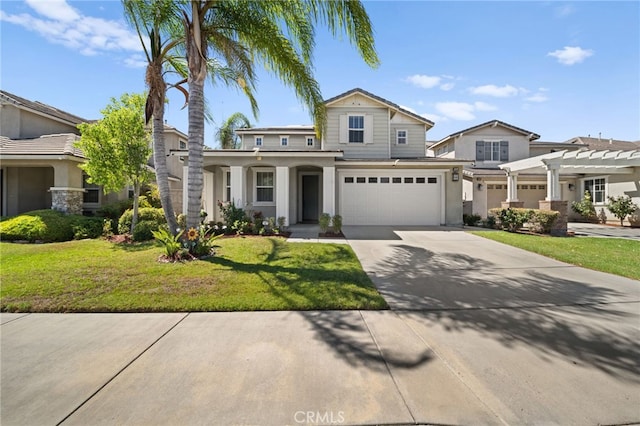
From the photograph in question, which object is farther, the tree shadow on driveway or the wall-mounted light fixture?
the wall-mounted light fixture

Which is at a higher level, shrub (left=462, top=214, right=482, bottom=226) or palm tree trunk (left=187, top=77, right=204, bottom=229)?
palm tree trunk (left=187, top=77, right=204, bottom=229)

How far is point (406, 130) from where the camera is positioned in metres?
16.0

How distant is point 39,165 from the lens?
11969 mm

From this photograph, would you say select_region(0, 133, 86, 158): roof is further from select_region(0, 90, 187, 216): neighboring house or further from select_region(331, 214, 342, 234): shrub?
select_region(331, 214, 342, 234): shrub

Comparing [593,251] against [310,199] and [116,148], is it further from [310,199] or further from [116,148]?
[116,148]

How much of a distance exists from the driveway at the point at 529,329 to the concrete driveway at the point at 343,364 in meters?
0.02

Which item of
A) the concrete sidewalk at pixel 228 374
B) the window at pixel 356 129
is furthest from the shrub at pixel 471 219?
the concrete sidewalk at pixel 228 374

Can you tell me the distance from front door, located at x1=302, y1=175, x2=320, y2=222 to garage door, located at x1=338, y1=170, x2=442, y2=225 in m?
2.71

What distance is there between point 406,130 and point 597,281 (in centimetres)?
1215

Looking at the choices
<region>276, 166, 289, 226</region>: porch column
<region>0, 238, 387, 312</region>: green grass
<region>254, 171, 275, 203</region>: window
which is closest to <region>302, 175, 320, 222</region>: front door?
<region>254, 171, 275, 203</region>: window

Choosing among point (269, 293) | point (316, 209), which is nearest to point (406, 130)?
point (316, 209)

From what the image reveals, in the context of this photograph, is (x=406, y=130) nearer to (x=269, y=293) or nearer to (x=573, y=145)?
(x=269, y=293)

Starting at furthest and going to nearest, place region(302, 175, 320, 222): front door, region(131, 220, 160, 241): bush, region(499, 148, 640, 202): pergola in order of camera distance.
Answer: region(302, 175, 320, 222): front door
region(499, 148, 640, 202): pergola
region(131, 220, 160, 241): bush

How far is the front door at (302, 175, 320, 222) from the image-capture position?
16177 millimetres
